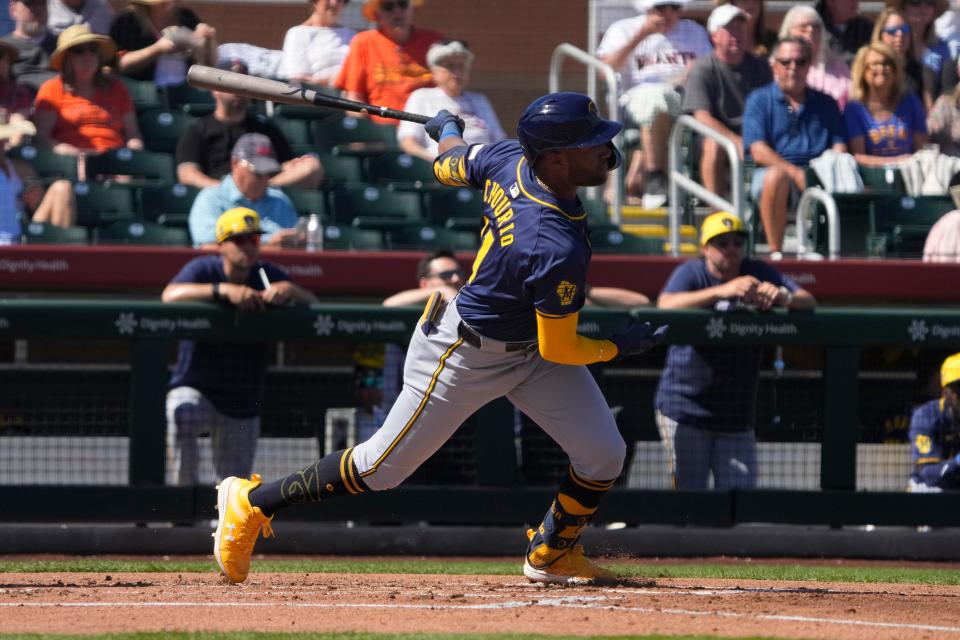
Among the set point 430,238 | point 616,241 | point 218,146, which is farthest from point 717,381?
point 218,146

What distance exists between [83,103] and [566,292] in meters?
5.81

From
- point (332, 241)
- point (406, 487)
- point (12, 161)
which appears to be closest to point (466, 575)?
point (406, 487)

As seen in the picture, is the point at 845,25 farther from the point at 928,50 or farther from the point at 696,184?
the point at 696,184

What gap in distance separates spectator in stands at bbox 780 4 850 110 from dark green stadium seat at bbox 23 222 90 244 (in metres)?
5.26

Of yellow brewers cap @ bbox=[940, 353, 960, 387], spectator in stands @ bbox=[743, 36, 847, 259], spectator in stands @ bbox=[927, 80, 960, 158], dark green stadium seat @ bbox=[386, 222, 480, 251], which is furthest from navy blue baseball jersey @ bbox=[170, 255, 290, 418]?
spectator in stands @ bbox=[927, 80, 960, 158]

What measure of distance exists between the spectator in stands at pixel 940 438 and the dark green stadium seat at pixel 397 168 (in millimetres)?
3810

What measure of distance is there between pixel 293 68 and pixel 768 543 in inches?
199

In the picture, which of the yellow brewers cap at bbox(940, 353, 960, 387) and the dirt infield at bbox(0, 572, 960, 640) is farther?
the yellow brewers cap at bbox(940, 353, 960, 387)

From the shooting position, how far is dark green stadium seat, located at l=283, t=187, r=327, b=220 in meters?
9.16

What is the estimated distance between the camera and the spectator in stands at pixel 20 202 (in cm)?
847

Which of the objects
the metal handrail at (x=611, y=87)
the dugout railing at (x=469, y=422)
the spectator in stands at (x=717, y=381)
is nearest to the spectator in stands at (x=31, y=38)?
the dugout railing at (x=469, y=422)

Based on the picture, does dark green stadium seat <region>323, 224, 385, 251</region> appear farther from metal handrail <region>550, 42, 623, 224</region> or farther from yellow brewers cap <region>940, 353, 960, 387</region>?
yellow brewers cap <region>940, 353, 960, 387</region>

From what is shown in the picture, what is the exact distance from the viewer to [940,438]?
7293mm

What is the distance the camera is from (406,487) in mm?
7242
